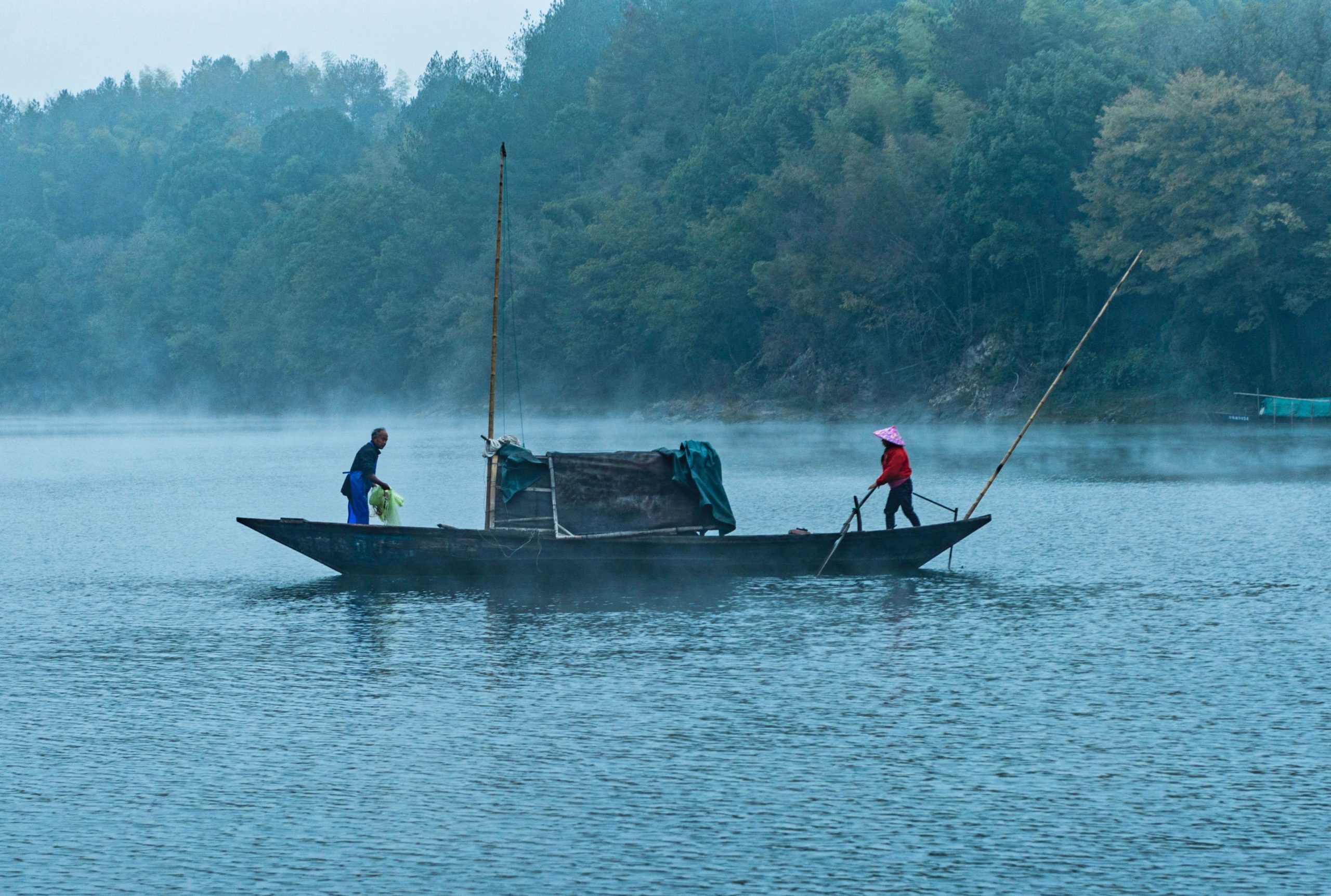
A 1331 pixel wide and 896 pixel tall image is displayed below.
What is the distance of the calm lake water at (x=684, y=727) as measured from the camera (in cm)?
1084

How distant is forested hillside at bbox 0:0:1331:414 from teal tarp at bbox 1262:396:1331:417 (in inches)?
93.7

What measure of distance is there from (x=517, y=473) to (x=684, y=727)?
36.0 feet

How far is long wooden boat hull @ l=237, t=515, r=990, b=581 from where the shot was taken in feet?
80.6

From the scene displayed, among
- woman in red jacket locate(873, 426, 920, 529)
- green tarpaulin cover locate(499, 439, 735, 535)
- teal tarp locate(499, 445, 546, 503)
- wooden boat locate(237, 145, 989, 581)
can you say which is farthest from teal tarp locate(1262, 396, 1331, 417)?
teal tarp locate(499, 445, 546, 503)

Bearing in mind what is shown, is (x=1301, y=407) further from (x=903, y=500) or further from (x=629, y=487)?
(x=629, y=487)

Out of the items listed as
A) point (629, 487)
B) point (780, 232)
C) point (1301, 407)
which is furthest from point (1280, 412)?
point (629, 487)

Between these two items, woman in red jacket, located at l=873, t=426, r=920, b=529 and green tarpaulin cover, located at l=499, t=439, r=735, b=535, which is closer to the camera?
green tarpaulin cover, located at l=499, t=439, r=735, b=535

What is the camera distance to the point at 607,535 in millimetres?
24859

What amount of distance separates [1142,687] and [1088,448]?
44.8 metres

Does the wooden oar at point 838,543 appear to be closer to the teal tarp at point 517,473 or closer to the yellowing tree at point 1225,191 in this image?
the teal tarp at point 517,473

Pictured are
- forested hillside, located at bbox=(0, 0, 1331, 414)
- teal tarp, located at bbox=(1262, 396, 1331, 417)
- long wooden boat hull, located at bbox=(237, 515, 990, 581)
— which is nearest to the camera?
long wooden boat hull, located at bbox=(237, 515, 990, 581)

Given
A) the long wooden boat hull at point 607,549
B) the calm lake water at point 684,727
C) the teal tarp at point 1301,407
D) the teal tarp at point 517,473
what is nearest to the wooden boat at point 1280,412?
the teal tarp at point 1301,407

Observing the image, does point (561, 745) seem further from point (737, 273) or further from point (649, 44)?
point (649, 44)

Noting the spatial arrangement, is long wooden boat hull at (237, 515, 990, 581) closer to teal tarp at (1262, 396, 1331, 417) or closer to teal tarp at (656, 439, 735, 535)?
teal tarp at (656, 439, 735, 535)
